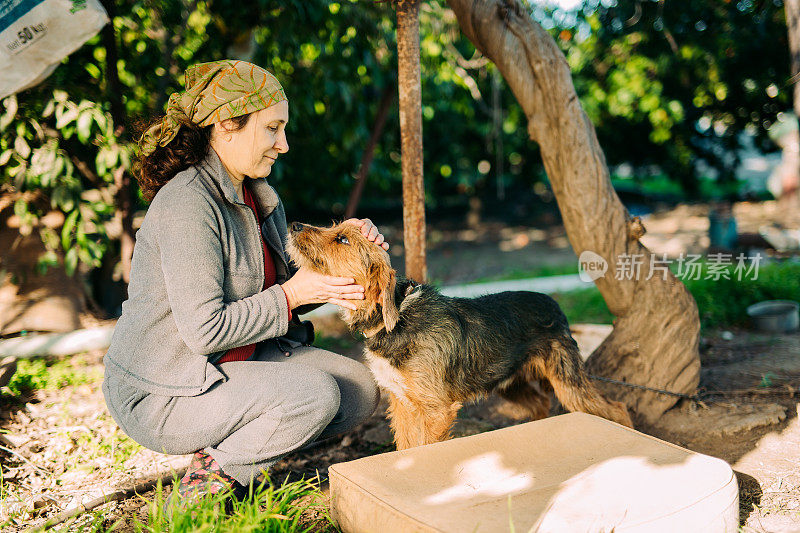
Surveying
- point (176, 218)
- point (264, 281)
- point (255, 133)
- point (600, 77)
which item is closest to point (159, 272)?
point (176, 218)

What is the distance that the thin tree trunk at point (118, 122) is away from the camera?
5.59m

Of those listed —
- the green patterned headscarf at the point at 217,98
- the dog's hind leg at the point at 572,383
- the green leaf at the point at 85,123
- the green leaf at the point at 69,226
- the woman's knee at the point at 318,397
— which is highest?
the green leaf at the point at 85,123

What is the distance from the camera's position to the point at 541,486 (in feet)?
9.33

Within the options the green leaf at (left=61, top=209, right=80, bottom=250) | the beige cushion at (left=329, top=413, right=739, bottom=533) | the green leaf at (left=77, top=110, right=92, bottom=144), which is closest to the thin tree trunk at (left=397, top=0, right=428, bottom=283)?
the beige cushion at (left=329, top=413, right=739, bottom=533)

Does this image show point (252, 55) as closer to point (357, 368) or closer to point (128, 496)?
point (357, 368)

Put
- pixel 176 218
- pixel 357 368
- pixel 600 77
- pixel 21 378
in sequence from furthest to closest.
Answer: pixel 600 77, pixel 21 378, pixel 357 368, pixel 176 218

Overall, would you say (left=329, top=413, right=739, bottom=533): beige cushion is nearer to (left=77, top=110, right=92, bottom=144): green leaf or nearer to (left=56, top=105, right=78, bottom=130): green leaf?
(left=77, top=110, right=92, bottom=144): green leaf

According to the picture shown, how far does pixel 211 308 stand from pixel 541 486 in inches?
66.2

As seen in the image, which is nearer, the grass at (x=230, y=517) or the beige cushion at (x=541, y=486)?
the beige cushion at (x=541, y=486)

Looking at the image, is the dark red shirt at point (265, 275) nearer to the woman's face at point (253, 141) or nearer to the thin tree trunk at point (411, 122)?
the woman's face at point (253, 141)

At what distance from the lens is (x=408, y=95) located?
4188mm

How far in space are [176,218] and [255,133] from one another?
59cm

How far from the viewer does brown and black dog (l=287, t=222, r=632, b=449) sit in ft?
11.1

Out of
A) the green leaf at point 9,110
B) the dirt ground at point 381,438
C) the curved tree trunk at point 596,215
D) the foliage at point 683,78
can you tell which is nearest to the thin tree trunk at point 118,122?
the green leaf at point 9,110
